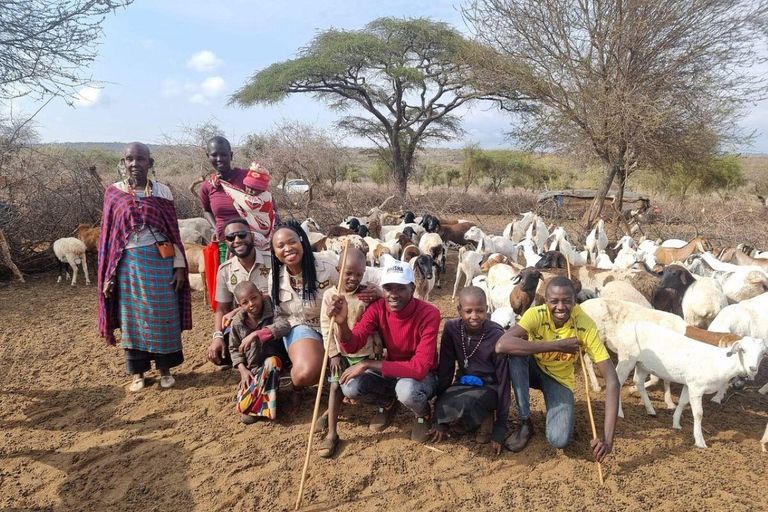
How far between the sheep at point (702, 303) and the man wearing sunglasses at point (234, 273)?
4.47m

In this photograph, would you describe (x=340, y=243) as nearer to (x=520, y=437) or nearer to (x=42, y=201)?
(x=520, y=437)

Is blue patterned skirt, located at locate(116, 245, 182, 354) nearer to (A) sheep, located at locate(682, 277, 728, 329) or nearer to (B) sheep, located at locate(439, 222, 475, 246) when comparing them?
(A) sheep, located at locate(682, 277, 728, 329)

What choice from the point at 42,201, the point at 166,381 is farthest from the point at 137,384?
the point at 42,201

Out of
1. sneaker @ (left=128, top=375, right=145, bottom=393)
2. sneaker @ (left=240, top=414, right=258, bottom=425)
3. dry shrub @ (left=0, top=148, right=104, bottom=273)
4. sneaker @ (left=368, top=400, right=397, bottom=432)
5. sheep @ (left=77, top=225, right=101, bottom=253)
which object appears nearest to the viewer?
sneaker @ (left=368, top=400, right=397, bottom=432)

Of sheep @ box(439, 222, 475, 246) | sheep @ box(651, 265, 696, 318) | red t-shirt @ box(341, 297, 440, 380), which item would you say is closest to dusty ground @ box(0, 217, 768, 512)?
red t-shirt @ box(341, 297, 440, 380)

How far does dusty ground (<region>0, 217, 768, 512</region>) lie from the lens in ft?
9.20

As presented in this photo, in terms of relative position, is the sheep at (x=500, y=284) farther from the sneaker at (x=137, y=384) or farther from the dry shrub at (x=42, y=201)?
the dry shrub at (x=42, y=201)

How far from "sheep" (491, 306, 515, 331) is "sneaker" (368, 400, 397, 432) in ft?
5.22

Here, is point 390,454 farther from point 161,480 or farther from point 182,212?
point 182,212

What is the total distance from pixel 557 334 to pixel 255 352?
7.40 ft

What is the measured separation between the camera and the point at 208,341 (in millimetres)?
5418

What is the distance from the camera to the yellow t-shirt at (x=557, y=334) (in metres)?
3.19

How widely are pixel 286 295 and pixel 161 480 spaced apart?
58.0 inches

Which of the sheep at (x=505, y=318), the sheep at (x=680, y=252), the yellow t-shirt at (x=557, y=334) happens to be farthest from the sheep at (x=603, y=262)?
the yellow t-shirt at (x=557, y=334)
